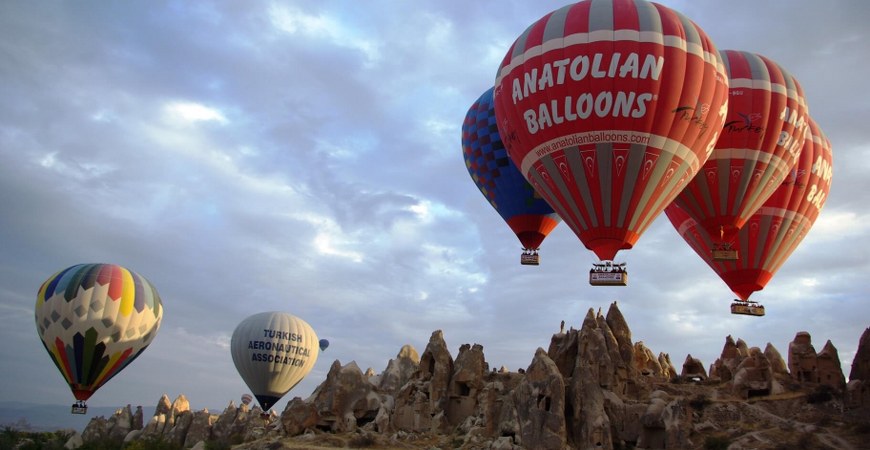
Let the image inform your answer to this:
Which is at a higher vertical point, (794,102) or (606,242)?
(794,102)

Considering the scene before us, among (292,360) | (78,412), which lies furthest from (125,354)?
(292,360)

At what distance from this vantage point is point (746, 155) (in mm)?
36031

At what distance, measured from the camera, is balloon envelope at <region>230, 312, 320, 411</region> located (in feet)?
197

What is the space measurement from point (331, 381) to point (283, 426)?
3832 millimetres

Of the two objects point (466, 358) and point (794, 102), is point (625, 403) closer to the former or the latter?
point (466, 358)

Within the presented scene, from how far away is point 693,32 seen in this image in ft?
107

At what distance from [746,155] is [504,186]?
43.1ft

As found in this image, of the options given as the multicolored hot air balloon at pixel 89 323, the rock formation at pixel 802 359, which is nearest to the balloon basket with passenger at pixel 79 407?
the multicolored hot air balloon at pixel 89 323

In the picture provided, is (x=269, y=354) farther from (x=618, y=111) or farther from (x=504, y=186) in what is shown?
(x=618, y=111)

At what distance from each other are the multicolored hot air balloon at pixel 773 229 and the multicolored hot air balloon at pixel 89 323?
4007 centimetres

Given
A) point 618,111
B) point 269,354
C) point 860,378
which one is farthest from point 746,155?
point 269,354

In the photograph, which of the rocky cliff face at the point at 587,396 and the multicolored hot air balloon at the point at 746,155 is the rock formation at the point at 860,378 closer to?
the rocky cliff face at the point at 587,396

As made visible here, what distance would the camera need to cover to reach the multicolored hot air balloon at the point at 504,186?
42.9 meters

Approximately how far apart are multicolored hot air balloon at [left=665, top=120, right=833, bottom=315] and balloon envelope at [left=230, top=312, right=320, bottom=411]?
34.1 m
